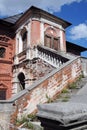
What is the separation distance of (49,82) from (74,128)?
5.97 meters

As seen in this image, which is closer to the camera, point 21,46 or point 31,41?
point 31,41

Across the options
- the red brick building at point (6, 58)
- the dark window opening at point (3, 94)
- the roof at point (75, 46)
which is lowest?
the dark window opening at point (3, 94)

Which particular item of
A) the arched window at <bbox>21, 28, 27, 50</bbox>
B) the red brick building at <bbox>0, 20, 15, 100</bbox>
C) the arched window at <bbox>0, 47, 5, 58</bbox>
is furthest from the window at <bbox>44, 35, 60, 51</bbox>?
the arched window at <bbox>0, 47, 5, 58</bbox>

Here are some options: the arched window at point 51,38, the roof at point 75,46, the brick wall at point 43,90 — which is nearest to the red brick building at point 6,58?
the arched window at point 51,38

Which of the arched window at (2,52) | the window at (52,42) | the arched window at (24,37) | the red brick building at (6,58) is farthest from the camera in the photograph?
the arched window at (2,52)

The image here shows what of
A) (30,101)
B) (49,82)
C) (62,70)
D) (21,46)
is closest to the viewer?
(30,101)

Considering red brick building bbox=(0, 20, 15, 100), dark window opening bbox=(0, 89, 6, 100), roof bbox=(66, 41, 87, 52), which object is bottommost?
dark window opening bbox=(0, 89, 6, 100)

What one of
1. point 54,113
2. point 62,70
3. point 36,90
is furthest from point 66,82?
point 54,113

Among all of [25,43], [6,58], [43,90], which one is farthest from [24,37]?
[43,90]

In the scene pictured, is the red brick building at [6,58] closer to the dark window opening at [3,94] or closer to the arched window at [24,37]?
the dark window opening at [3,94]

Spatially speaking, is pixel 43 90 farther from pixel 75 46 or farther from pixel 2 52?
pixel 75 46

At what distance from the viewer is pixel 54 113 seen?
5.28 feet

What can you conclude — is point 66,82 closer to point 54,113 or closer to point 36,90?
point 36,90

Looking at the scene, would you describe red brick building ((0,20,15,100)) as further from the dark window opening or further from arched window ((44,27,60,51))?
arched window ((44,27,60,51))
